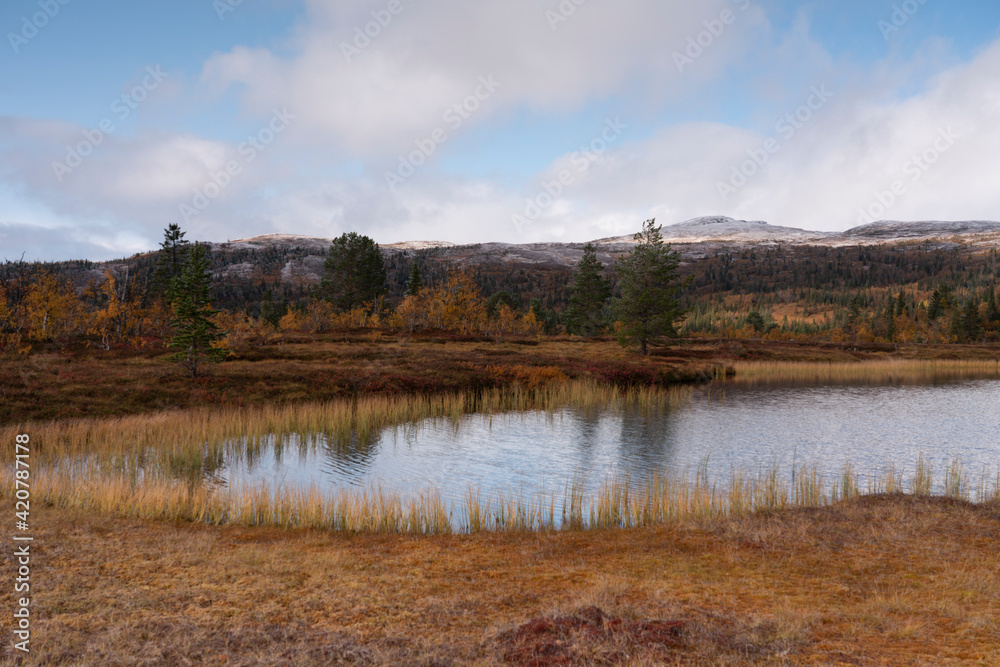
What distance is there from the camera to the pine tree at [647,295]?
181 feet

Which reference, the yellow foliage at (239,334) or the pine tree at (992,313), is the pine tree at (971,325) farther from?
the yellow foliage at (239,334)

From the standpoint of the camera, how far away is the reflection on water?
1773 cm

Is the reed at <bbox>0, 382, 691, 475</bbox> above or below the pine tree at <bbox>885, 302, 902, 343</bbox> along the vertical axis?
below

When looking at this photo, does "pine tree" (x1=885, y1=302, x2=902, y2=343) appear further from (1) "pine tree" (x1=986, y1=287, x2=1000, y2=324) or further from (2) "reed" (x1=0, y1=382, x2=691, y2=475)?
(2) "reed" (x1=0, y1=382, x2=691, y2=475)

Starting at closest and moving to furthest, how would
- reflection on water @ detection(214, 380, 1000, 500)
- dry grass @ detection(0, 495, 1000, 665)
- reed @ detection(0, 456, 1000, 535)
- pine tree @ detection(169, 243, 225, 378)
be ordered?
dry grass @ detection(0, 495, 1000, 665)
reed @ detection(0, 456, 1000, 535)
reflection on water @ detection(214, 380, 1000, 500)
pine tree @ detection(169, 243, 225, 378)

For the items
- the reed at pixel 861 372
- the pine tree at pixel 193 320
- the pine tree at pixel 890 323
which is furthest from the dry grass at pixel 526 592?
the pine tree at pixel 890 323

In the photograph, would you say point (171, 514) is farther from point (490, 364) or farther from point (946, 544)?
point (490, 364)

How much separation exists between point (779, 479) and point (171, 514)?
16.6 meters

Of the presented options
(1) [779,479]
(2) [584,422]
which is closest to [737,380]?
(2) [584,422]

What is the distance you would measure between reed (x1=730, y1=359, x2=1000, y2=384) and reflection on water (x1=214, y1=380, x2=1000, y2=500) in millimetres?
17415

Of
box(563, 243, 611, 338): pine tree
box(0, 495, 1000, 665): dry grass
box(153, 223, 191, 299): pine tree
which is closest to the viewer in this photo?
box(0, 495, 1000, 665): dry grass

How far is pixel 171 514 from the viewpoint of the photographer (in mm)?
12422

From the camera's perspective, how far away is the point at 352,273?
261 ft

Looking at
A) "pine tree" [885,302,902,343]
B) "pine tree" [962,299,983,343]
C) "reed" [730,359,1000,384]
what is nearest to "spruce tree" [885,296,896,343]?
"pine tree" [885,302,902,343]
